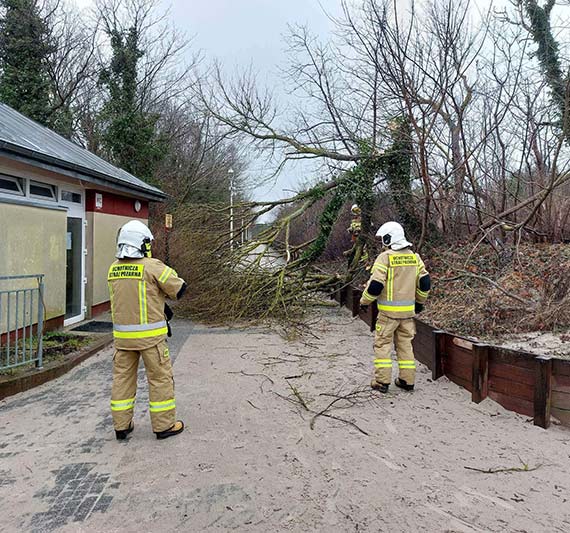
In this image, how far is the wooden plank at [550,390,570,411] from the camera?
3.92 metres

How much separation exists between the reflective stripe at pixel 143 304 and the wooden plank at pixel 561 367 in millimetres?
3537

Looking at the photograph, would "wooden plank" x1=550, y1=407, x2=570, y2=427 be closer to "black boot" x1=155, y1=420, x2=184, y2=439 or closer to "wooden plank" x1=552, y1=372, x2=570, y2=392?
"wooden plank" x1=552, y1=372, x2=570, y2=392

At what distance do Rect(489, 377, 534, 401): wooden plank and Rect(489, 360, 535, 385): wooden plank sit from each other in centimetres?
4

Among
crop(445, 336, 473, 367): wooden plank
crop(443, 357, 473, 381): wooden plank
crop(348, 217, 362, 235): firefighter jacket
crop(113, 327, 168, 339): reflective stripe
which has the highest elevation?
crop(348, 217, 362, 235): firefighter jacket

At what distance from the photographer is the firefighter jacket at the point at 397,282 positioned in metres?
5.14

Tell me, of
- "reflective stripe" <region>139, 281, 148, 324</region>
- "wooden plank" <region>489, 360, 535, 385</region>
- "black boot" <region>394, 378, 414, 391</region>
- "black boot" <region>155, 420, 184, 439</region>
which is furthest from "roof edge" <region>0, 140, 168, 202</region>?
"wooden plank" <region>489, 360, 535, 385</region>

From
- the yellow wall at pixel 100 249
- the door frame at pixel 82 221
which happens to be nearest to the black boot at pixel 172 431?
the door frame at pixel 82 221

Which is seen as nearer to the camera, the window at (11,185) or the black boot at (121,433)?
the black boot at (121,433)

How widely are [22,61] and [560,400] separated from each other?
20605mm

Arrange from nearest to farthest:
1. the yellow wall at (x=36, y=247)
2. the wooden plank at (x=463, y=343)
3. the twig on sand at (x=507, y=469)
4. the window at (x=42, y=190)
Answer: the twig on sand at (x=507, y=469) → the wooden plank at (x=463, y=343) → the yellow wall at (x=36, y=247) → the window at (x=42, y=190)

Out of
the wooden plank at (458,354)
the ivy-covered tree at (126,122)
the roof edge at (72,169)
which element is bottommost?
the wooden plank at (458,354)

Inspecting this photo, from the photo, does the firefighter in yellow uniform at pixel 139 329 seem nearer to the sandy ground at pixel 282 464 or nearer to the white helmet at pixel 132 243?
the white helmet at pixel 132 243

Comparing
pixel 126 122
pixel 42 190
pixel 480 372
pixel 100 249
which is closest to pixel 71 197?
pixel 42 190

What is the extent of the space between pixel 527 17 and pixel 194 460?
12.1 metres
